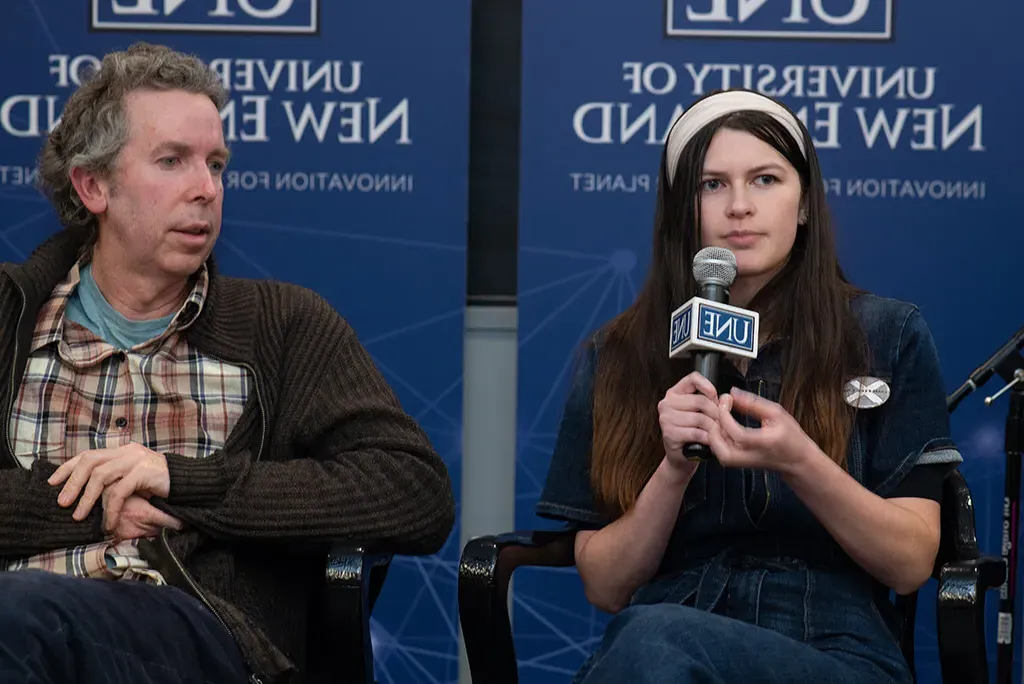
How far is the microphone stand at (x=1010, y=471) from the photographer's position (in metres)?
3.71

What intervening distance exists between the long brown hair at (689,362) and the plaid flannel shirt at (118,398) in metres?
0.70

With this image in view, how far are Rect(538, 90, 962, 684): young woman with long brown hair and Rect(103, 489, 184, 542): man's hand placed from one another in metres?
0.66

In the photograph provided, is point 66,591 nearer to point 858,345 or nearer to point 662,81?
point 858,345

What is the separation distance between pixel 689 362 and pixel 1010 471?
1429 millimetres

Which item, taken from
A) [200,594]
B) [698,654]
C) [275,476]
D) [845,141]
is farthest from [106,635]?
[845,141]

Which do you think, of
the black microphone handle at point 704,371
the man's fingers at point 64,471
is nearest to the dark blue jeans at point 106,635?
the man's fingers at point 64,471

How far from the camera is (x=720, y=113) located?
2654mm

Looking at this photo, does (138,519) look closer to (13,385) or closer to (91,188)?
(13,385)

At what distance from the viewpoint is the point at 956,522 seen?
2.60 metres

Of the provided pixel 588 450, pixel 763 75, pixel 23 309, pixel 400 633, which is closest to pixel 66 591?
pixel 23 309

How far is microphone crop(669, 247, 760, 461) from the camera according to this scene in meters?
2.15

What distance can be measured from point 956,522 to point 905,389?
24cm

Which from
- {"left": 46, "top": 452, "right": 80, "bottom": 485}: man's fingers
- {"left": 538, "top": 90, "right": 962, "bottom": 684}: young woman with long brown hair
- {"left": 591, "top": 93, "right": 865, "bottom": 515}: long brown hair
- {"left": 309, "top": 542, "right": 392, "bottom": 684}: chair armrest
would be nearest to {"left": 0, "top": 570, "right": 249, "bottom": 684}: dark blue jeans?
{"left": 309, "top": 542, "right": 392, "bottom": 684}: chair armrest

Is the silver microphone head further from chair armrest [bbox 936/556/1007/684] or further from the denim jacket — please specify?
chair armrest [bbox 936/556/1007/684]
